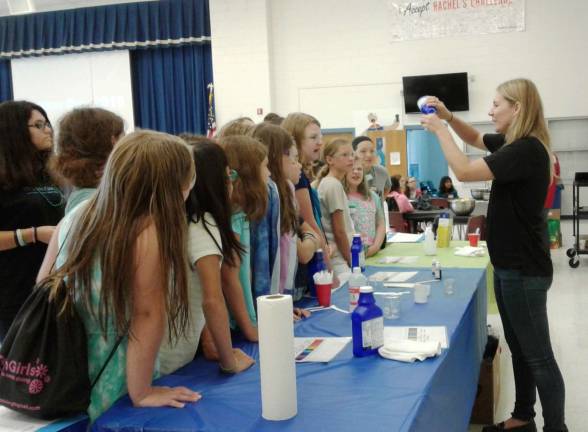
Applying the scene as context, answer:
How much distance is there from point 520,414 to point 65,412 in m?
2.01

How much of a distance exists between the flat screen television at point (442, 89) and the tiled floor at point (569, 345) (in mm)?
3710

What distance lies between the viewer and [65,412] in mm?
1431

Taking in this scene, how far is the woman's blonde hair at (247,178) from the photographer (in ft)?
6.73

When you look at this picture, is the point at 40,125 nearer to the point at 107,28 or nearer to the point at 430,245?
the point at 430,245

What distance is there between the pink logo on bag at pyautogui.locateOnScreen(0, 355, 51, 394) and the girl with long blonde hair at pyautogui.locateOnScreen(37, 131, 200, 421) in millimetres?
Result: 122

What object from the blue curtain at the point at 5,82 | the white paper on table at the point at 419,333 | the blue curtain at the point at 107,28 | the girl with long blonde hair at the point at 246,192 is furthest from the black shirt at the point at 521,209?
the blue curtain at the point at 5,82

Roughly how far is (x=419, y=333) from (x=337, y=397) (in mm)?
582

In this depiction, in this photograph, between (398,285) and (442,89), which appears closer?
(398,285)

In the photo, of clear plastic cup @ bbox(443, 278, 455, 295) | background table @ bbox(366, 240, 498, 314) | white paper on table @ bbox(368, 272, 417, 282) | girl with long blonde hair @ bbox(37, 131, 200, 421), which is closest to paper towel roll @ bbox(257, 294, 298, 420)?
girl with long blonde hair @ bbox(37, 131, 200, 421)

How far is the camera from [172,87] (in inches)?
410

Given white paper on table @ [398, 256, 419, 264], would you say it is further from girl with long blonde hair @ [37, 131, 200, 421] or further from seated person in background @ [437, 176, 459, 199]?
seated person in background @ [437, 176, 459, 199]

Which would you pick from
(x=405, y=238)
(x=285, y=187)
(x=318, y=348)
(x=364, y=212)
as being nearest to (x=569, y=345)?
(x=405, y=238)

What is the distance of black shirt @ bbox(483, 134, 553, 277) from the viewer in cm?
227

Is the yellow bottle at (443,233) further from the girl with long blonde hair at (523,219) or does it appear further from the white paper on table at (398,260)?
the girl with long blonde hair at (523,219)
